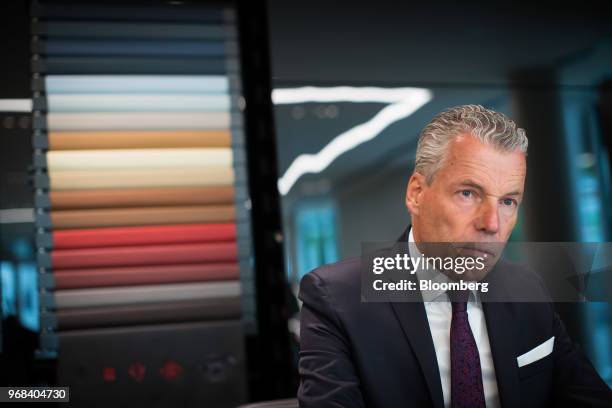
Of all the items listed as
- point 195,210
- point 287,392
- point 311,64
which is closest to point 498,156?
point 311,64

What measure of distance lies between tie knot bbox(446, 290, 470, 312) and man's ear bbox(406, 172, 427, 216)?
0.24 metres

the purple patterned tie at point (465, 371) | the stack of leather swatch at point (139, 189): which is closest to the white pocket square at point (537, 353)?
the purple patterned tie at point (465, 371)

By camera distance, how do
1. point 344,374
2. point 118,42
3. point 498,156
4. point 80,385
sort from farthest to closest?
1. point 118,42
2. point 80,385
3. point 498,156
4. point 344,374

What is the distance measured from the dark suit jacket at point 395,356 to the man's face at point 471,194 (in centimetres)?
16

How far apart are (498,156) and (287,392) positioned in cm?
122

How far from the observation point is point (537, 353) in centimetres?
159

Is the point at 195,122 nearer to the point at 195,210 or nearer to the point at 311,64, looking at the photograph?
the point at 195,210

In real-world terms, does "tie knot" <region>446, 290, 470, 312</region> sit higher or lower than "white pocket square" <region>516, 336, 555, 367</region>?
higher

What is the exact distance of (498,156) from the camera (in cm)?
160

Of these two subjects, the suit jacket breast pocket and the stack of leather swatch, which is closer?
the suit jacket breast pocket

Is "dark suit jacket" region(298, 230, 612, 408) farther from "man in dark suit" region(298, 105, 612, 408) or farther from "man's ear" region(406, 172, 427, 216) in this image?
"man's ear" region(406, 172, 427, 216)

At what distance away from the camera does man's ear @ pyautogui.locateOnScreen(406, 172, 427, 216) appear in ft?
5.54

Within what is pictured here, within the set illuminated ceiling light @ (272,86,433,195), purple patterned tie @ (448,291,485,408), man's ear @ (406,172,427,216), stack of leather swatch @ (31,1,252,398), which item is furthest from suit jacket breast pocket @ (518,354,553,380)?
stack of leather swatch @ (31,1,252,398)

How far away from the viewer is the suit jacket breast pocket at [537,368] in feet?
5.10
